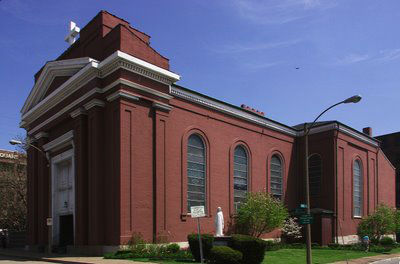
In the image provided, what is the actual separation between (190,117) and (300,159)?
1570cm

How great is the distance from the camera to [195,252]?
68.2 feet

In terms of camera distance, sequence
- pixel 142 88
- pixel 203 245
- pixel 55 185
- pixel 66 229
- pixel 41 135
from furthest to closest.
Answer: pixel 41 135 → pixel 55 185 → pixel 66 229 → pixel 142 88 → pixel 203 245

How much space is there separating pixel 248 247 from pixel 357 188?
93.8 feet

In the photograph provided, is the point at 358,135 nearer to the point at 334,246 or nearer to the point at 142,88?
the point at 334,246

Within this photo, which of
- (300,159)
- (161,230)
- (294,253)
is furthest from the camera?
(300,159)

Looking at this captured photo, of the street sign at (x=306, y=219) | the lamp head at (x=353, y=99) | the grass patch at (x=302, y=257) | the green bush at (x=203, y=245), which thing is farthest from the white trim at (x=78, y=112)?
the lamp head at (x=353, y=99)

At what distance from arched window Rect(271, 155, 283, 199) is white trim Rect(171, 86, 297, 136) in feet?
8.93

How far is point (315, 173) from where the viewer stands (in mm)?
42188

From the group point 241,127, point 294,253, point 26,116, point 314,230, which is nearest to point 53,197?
point 26,116

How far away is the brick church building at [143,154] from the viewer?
2583 cm

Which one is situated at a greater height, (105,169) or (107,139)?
(107,139)

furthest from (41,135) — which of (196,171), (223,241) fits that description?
(223,241)

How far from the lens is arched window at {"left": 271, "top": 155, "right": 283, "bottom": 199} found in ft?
128

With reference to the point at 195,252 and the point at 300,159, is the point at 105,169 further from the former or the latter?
the point at 300,159
